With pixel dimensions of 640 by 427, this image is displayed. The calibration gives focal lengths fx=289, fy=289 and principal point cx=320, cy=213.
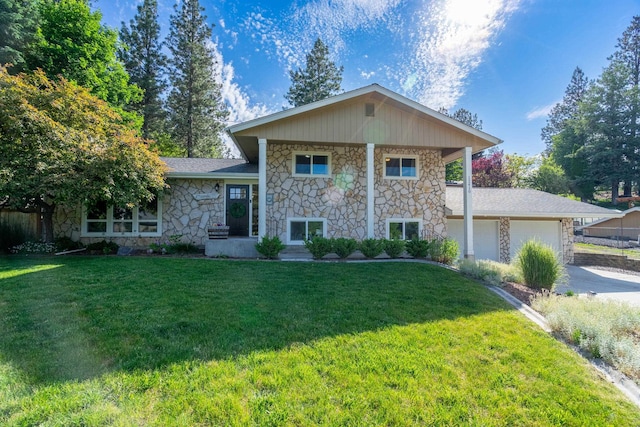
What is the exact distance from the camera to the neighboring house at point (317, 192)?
9.38 metres

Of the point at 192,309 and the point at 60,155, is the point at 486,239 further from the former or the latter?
the point at 60,155

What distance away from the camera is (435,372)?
2693mm

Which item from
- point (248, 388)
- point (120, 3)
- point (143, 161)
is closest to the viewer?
point (248, 388)

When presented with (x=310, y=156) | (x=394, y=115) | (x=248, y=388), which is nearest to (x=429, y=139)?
(x=394, y=115)

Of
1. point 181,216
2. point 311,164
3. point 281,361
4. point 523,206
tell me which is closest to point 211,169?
point 181,216

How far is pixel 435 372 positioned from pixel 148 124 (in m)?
23.5

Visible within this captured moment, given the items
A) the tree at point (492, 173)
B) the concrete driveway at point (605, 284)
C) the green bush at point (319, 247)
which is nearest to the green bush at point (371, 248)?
the green bush at point (319, 247)

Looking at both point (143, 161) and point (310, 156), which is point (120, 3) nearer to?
point (143, 161)

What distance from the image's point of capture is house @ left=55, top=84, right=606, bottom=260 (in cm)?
911

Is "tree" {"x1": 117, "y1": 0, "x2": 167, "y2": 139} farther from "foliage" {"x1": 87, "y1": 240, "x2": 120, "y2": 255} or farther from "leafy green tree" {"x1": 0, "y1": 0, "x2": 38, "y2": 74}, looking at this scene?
"foliage" {"x1": 87, "y1": 240, "x2": 120, "y2": 255}

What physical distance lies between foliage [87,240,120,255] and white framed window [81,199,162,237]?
0.65 meters

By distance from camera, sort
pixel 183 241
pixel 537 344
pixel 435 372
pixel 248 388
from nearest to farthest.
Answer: pixel 248 388 < pixel 435 372 < pixel 537 344 < pixel 183 241

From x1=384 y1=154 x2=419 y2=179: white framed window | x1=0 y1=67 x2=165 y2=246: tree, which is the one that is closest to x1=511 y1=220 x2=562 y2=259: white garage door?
x1=384 y1=154 x2=419 y2=179: white framed window

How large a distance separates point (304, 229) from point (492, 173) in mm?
22509
